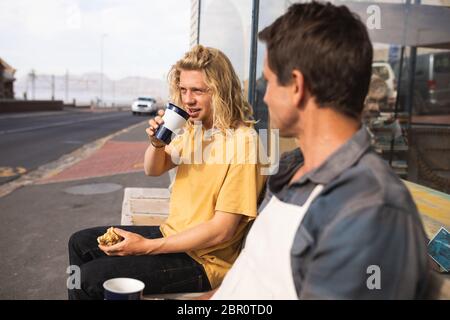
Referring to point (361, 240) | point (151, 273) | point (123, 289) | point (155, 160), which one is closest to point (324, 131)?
point (361, 240)

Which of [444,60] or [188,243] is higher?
[444,60]

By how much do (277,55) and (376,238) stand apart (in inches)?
23.8

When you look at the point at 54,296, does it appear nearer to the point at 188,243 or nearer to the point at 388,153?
the point at 188,243

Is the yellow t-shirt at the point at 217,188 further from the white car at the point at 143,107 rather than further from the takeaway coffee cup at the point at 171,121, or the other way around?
the white car at the point at 143,107

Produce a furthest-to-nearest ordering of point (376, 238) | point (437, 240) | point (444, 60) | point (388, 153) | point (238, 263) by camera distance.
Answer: point (444, 60) → point (388, 153) → point (437, 240) → point (238, 263) → point (376, 238)

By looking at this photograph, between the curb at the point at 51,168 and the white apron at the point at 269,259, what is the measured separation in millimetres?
6438

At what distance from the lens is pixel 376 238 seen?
41.4 inches

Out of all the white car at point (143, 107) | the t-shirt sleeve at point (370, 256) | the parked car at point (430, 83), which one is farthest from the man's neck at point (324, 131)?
the white car at point (143, 107)

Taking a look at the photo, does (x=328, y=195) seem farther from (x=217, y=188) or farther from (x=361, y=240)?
(x=217, y=188)

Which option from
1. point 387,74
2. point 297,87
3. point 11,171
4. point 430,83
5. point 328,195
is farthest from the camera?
point 11,171

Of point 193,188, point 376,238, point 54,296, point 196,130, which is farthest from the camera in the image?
point 54,296

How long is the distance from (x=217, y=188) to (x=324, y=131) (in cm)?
105

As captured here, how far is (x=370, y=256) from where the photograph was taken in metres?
1.06

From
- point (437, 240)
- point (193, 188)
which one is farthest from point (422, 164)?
point (193, 188)
